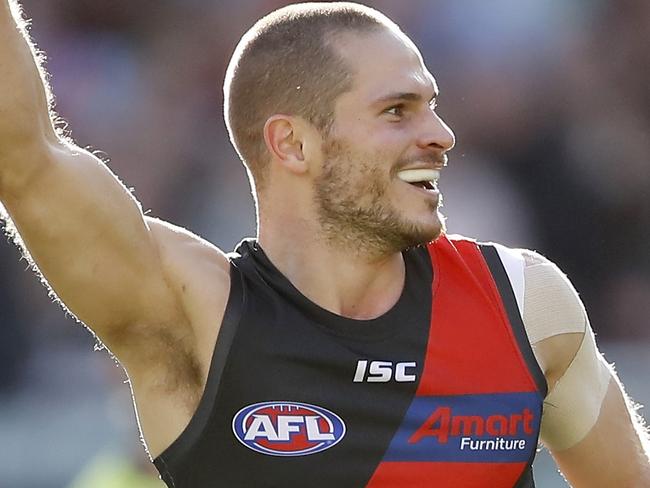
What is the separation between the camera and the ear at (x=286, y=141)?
3.86 m

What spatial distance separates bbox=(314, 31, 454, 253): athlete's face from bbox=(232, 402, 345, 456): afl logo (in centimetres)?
48

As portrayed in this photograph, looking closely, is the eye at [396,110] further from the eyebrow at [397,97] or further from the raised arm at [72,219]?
the raised arm at [72,219]

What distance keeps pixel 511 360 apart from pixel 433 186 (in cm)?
48

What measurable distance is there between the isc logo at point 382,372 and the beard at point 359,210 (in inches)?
12.1

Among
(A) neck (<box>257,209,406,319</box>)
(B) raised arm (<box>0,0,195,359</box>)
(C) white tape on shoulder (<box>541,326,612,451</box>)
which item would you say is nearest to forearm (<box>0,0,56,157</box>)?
(B) raised arm (<box>0,0,195,359</box>)

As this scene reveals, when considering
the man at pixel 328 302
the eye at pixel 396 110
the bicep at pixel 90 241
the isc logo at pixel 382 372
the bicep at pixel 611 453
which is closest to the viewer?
the bicep at pixel 90 241

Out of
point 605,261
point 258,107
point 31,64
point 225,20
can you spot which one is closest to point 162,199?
point 225,20

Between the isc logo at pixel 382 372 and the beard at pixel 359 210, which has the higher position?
the beard at pixel 359 210

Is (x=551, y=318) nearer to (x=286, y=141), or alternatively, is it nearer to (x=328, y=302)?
(x=328, y=302)

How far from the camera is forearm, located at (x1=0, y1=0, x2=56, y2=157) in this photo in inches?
126

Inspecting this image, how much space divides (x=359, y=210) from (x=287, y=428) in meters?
0.58

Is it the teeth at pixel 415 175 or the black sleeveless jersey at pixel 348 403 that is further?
the teeth at pixel 415 175

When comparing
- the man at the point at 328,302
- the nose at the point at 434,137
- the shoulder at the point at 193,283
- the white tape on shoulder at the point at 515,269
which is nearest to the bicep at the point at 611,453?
the man at the point at 328,302

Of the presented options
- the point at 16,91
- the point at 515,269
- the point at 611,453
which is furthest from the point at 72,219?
the point at 611,453
